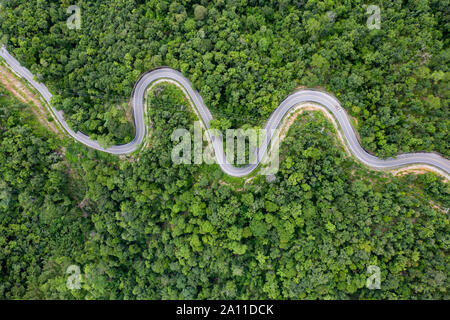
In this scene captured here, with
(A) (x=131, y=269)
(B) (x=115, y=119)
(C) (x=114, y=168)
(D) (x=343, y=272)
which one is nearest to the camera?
(D) (x=343, y=272)

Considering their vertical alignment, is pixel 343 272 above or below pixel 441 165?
below

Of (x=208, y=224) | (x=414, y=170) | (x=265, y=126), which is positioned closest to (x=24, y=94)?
(x=208, y=224)

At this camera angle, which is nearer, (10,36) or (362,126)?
(362,126)

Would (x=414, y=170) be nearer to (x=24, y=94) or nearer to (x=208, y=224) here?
(x=208, y=224)

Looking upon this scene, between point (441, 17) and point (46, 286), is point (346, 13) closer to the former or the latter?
point (441, 17)

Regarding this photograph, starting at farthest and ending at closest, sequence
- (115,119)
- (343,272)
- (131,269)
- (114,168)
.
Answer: (131,269) < (114,168) < (115,119) < (343,272)

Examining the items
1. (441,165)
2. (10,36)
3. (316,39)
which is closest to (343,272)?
(441,165)
